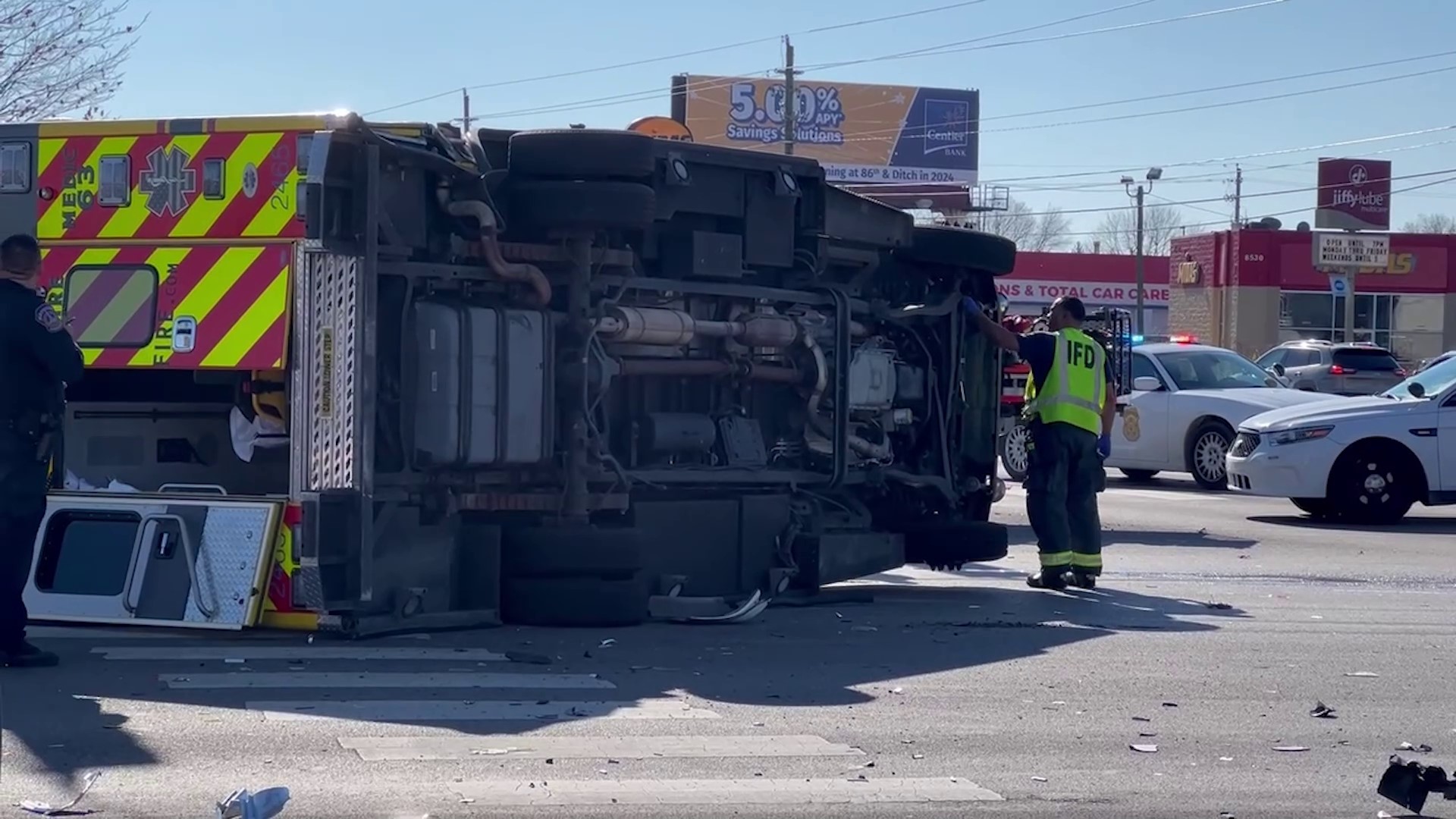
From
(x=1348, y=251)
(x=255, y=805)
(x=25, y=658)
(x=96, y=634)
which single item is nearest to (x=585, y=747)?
(x=255, y=805)

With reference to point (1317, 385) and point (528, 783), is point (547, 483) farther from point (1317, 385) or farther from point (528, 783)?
point (1317, 385)

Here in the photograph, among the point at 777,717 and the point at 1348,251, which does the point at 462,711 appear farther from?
the point at 1348,251

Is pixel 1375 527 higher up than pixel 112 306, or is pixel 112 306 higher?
pixel 112 306

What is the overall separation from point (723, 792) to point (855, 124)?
207ft

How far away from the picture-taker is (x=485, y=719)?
6.86 metres

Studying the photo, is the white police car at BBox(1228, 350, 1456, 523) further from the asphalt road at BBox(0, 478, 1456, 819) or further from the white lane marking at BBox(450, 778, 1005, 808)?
the white lane marking at BBox(450, 778, 1005, 808)

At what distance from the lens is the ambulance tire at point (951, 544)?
1155 cm

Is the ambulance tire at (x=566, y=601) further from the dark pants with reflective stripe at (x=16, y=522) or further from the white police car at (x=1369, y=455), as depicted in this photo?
the white police car at (x=1369, y=455)

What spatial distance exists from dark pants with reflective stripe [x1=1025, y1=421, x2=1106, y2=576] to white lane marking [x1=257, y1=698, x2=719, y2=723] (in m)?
4.79

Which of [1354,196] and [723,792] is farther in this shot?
[1354,196]

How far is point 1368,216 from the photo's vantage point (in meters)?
63.4

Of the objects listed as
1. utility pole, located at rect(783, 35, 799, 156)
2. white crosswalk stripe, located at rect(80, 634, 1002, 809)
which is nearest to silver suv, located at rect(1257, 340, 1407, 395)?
utility pole, located at rect(783, 35, 799, 156)

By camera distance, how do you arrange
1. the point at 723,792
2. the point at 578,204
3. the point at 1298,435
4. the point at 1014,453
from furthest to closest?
the point at 1014,453 → the point at 1298,435 → the point at 578,204 → the point at 723,792

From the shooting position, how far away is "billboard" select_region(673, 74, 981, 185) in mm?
65688
